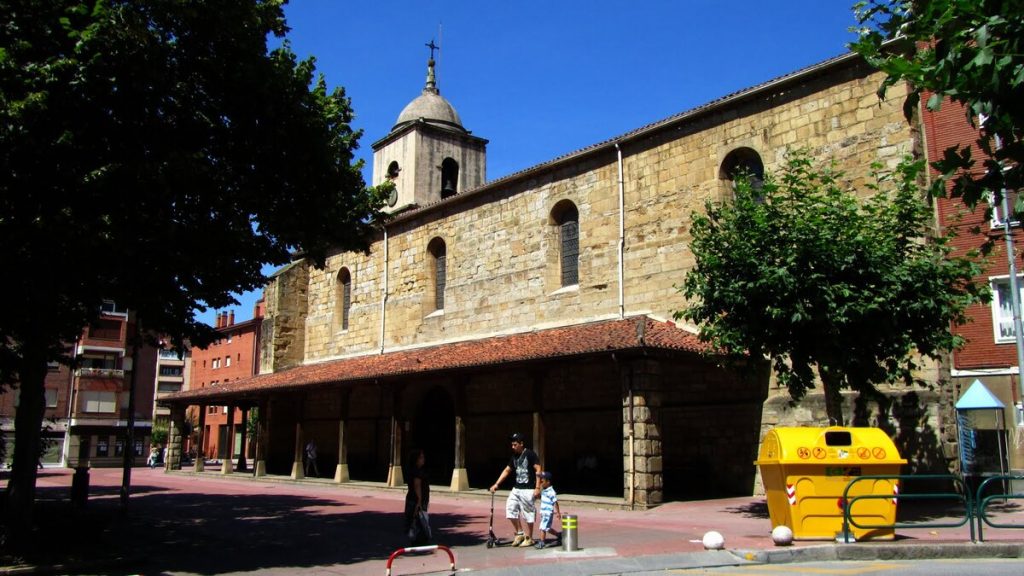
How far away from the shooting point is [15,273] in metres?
9.84

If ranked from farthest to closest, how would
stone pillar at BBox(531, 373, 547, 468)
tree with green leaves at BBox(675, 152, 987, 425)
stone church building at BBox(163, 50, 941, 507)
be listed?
stone pillar at BBox(531, 373, 547, 468) < stone church building at BBox(163, 50, 941, 507) < tree with green leaves at BBox(675, 152, 987, 425)

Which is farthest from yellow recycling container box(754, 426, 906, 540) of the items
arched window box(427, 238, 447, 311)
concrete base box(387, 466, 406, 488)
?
arched window box(427, 238, 447, 311)

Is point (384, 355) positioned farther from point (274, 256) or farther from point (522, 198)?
point (274, 256)

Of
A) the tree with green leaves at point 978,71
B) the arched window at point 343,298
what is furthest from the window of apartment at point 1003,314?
the arched window at point 343,298

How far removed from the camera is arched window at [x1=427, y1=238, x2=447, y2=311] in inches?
1053

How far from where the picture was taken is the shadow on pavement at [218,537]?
10.1 metres

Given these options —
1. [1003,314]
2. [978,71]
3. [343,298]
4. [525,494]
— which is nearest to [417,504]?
[525,494]

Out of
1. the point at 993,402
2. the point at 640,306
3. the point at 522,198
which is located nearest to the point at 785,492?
the point at 993,402

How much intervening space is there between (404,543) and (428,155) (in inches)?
911

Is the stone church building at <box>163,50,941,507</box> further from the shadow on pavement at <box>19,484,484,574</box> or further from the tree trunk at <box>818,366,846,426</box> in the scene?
the shadow on pavement at <box>19,484,484,574</box>

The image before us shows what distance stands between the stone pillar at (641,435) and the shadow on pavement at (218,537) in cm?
344

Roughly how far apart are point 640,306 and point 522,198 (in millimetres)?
5550

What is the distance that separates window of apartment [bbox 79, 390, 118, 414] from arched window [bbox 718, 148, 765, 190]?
4230 cm

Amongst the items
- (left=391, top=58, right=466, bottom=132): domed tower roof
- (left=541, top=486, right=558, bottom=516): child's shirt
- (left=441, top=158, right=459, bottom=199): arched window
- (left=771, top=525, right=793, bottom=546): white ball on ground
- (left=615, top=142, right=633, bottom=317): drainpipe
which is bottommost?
(left=771, top=525, right=793, bottom=546): white ball on ground
